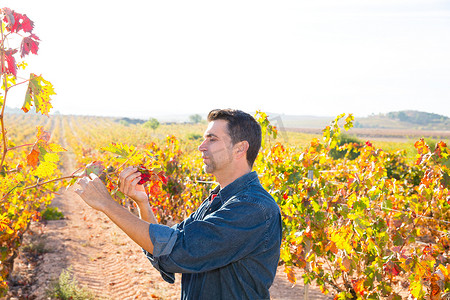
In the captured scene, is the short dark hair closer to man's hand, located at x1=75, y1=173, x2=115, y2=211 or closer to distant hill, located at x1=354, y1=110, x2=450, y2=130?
man's hand, located at x1=75, y1=173, x2=115, y2=211

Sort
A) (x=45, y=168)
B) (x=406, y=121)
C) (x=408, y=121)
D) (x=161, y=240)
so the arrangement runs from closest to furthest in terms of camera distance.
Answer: (x=161, y=240) → (x=45, y=168) → (x=408, y=121) → (x=406, y=121)

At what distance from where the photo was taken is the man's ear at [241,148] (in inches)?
61.8

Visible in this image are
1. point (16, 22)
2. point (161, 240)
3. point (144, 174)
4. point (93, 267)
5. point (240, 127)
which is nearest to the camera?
point (161, 240)

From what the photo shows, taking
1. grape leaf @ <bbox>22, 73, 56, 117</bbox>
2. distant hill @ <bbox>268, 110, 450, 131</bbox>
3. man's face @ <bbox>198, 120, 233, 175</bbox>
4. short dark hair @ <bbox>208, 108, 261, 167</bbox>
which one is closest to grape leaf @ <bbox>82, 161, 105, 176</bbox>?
grape leaf @ <bbox>22, 73, 56, 117</bbox>

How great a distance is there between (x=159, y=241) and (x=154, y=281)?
14.0 feet

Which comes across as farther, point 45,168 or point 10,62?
point 45,168

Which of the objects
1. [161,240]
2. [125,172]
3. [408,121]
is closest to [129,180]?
[125,172]

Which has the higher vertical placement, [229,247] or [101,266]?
[229,247]

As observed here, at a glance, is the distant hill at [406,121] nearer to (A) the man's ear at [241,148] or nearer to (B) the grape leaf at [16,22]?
(A) the man's ear at [241,148]

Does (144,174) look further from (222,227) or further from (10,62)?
(10,62)

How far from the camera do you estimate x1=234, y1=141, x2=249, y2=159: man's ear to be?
157cm

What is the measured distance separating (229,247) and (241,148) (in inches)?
17.6

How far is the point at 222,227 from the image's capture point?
1.27 metres

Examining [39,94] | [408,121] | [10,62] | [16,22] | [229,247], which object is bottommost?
[229,247]
